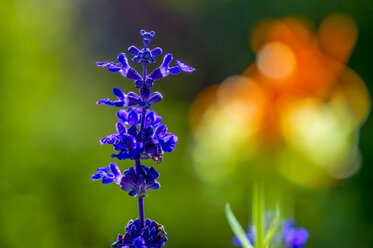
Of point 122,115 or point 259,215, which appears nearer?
point 122,115

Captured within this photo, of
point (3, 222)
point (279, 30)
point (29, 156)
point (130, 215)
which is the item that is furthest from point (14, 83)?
point (279, 30)

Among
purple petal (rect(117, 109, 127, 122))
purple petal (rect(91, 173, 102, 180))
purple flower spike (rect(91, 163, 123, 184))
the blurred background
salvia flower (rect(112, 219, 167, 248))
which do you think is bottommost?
salvia flower (rect(112, 219, 167, 248))

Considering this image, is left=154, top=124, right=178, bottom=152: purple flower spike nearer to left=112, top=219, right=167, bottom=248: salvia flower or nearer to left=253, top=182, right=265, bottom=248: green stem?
left=112, top=219, right=167, bottom=248: salvia flower

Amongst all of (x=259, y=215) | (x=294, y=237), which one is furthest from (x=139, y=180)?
(x=294, y=237)

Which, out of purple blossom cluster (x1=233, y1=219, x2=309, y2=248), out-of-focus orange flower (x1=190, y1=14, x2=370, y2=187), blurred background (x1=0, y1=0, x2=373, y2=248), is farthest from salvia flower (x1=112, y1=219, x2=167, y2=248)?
out-of-focus orange flower (x1=190, y1=14, x2=370, y2=187)

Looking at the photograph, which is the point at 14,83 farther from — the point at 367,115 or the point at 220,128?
the point at 367,115

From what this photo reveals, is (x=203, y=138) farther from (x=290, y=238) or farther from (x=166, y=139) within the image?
(x=166, y=139)

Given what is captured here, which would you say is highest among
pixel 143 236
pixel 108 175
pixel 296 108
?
pixel 296 108

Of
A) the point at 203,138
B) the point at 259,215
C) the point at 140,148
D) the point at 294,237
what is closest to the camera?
the point at 140,148
